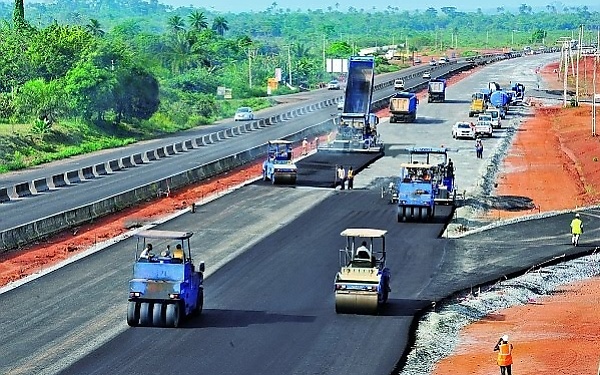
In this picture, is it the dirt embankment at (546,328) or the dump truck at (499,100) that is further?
the dump truck at (499,100)

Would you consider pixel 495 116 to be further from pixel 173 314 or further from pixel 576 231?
pixel 173 314

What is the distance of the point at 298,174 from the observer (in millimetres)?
62344

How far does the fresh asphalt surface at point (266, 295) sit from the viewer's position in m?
25.7

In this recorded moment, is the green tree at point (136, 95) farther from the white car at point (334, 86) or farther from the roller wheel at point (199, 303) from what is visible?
the white car at point (334, 86)

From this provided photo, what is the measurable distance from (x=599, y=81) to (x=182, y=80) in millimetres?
73071

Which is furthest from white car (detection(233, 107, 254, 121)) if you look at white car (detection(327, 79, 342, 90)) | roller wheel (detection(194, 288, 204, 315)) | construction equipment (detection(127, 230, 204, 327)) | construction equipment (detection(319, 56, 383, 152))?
construction equipment (detection(127, 230, 204, 327))

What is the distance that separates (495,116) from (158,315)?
72.6 metres

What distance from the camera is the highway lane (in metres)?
49.4

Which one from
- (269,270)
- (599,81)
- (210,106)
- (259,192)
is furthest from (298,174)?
(599,81)

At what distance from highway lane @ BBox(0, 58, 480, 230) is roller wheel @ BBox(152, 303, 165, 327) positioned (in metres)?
18.3

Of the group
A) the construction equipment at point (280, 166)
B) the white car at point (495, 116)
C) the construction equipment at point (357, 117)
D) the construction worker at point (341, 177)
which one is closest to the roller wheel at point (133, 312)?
the construction worker at point (341, 177)

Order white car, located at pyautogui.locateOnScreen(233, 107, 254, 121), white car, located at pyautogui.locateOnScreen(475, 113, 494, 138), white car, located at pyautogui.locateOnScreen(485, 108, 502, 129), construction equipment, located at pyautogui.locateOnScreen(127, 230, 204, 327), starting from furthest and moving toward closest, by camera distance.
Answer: white car, located at pyautogui.locateOnScreen(233, 107, 254, 121), white car, located at pyautogui.locateOnScreen(485, 108, 502, 129), white car, located at pyautogui.locateOnScreen(475, 113, 494, 138), construction equipment, located at pyautogui.locateOnScreen(127, 230, 204, 327)

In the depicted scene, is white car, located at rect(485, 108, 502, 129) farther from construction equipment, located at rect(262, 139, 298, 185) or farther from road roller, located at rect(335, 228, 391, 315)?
road roller, located at rect(335, 228, 391, 315)

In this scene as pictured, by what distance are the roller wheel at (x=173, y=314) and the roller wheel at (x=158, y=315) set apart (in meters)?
0.14
